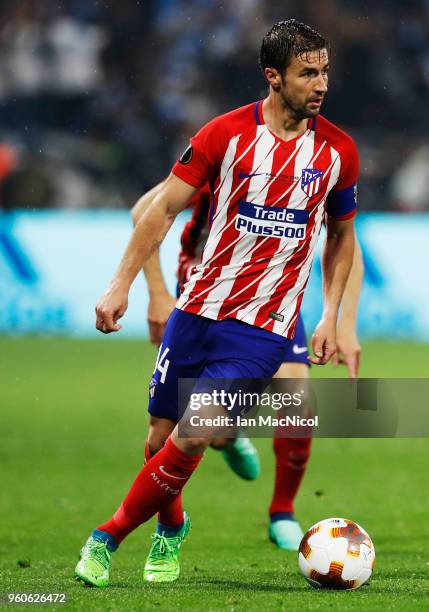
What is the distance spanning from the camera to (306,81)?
466 cm

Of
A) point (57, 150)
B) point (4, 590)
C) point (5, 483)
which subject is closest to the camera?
point (4, 590)

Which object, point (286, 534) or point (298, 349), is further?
point (298, 349)

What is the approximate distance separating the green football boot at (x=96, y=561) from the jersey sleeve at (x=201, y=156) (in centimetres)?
141

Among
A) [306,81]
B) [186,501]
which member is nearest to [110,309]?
[306,81]

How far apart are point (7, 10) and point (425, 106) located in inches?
274

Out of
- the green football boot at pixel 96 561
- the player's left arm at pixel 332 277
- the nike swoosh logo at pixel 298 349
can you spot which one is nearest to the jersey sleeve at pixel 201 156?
the player's left arm at pixel 332 277

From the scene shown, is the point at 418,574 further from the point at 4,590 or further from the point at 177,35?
the point at 177,35

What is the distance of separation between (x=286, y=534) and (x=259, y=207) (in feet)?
6.61

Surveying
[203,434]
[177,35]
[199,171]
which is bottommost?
[177,35]

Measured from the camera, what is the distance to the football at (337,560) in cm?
464

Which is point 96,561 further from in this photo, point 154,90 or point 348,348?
point 154,90

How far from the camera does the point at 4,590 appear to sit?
14.8ft

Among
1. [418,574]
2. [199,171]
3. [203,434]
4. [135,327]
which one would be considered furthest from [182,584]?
[135,327]
